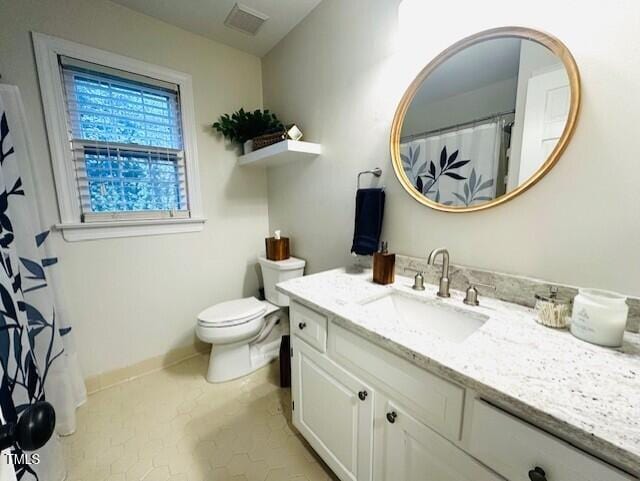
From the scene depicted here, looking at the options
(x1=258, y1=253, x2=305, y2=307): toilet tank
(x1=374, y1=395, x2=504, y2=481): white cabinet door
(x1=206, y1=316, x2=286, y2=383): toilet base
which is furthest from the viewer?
(x1=258, y1=253, x2=305, y2=307): toilet tank

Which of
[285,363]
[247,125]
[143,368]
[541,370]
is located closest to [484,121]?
[541,370]

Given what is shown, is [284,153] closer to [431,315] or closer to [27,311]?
[431,315]

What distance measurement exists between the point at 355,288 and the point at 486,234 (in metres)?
0.57

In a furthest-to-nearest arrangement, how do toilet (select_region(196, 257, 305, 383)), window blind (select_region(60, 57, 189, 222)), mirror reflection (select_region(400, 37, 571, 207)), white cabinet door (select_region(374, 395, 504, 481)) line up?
1. toilet (select_region(196, 257, 305, 383))
2. window blind (select_region(60, 57, 189, 222))
3. mirror reflection (select_region(400, 37, 571, 207))
4. white cabinet door (select_region(374, 395, 504, 481))

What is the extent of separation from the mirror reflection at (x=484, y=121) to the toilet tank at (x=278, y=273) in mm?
1026

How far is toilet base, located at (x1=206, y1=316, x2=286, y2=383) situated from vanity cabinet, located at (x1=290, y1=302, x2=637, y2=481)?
724mm

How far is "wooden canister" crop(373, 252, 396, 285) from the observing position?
1185mm

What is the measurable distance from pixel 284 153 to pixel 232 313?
110cm

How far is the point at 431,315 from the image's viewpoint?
103 cm

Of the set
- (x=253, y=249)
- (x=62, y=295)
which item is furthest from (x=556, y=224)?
(x=62, y=295)

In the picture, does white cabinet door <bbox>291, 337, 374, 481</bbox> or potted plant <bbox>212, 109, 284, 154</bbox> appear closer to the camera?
white cabinet door <bbox>291, 337, 374, 481</bbox>

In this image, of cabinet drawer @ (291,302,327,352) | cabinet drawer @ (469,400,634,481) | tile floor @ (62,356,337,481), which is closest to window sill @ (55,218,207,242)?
tile floor @ (62,356,337,481)

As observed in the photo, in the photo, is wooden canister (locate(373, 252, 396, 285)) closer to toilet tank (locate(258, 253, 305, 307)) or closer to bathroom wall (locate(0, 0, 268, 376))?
toilet tank (locate(258, 253, 305, 307))

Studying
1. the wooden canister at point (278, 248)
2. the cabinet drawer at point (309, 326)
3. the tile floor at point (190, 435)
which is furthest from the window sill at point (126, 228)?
the cabinet drawer at point (309, 326)
